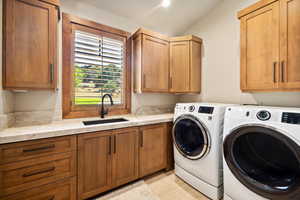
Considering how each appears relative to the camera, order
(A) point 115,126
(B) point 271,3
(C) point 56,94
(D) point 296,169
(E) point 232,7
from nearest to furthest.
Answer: (D) point 296,169 < (B) point 271,3 < (A) point 115,126 < (C) point 56,94 < (E) point 232,7

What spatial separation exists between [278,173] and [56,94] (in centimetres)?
263

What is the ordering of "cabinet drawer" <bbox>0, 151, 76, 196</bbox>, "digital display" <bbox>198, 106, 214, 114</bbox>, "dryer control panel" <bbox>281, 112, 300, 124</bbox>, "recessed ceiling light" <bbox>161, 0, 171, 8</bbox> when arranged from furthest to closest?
"recessed ceiling light" <bbox>161, 0, 171, 8</bbox> < "digital display" <bbox>198, 106, 214, 114</bbox> < "cabinet drawer" <bbox>0, 151, 76, 196</bbox> < "dryer control panel" <bbox>281, 112, 300, 124</bbox>

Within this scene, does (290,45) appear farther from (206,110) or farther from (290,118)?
(206,110)

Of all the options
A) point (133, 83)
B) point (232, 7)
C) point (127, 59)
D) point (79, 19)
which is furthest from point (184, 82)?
point (79, 19)

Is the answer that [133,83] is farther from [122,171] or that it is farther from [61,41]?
[122,171]

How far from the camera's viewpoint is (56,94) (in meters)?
1.84

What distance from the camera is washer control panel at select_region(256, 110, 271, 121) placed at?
114 cm

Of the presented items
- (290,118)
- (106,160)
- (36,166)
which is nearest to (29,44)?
(36,166)

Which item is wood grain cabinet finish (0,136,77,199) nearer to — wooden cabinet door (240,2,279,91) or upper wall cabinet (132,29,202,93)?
upper wall cabinet (132,29,202,93)

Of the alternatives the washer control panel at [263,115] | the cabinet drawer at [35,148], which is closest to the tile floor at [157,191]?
the cabinet drawer at [35,148]

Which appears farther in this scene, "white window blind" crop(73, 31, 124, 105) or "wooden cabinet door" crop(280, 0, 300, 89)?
"white window blind" crop(73, 31, 124, 105)

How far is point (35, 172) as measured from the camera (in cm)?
124

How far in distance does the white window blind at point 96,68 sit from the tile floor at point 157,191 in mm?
1292

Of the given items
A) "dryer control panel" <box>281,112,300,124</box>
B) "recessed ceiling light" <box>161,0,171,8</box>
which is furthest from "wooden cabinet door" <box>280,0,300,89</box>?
"recessed ceiling light" <box>161,0,171,8</box>
